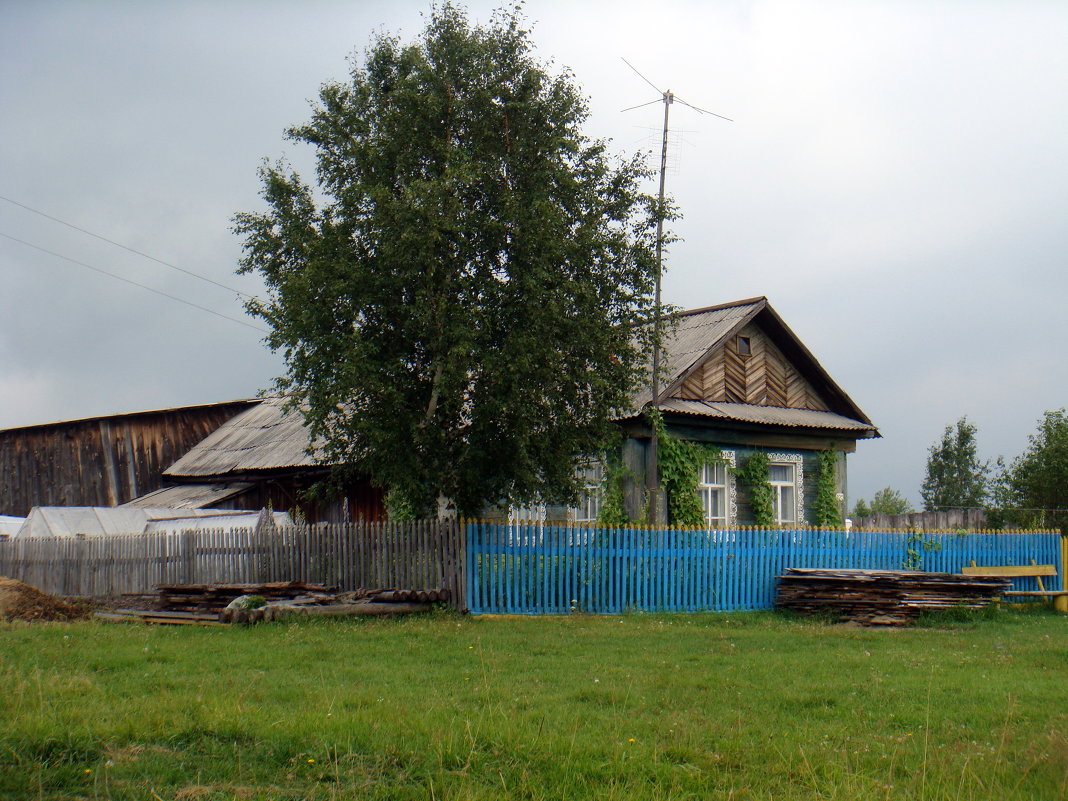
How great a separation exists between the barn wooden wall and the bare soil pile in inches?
584

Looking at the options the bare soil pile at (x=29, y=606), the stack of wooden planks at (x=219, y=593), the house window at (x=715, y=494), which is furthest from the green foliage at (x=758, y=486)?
the bare soil pile at (x=29, y=606)

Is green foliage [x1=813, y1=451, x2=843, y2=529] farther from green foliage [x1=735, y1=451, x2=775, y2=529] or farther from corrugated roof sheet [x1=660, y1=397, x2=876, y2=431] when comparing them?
green foliage [x1=735, y1=451, x2=775, y2=529]

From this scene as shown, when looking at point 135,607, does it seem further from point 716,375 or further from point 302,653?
point 716,375

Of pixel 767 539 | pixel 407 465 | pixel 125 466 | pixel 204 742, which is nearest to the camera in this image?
pixel 204 742

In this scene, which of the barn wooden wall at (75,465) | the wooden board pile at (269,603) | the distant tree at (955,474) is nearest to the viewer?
the wooden board pile at (269,603)

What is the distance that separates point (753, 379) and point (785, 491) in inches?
102

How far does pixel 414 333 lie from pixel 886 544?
32.8ft

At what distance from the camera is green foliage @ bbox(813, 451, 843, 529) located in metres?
22.7

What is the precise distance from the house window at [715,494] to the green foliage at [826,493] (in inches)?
101

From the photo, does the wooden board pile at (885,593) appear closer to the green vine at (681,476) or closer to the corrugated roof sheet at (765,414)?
the green vine at (681,476)

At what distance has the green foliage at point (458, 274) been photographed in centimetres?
1474

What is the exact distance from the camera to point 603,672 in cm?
938

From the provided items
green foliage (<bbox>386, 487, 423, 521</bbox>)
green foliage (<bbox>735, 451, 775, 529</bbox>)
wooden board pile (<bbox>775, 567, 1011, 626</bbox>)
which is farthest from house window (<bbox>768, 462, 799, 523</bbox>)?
green foliage (<bbox>386, 487, 423, 521</bbox>)

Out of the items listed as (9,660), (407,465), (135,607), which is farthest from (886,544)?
(9,660)
